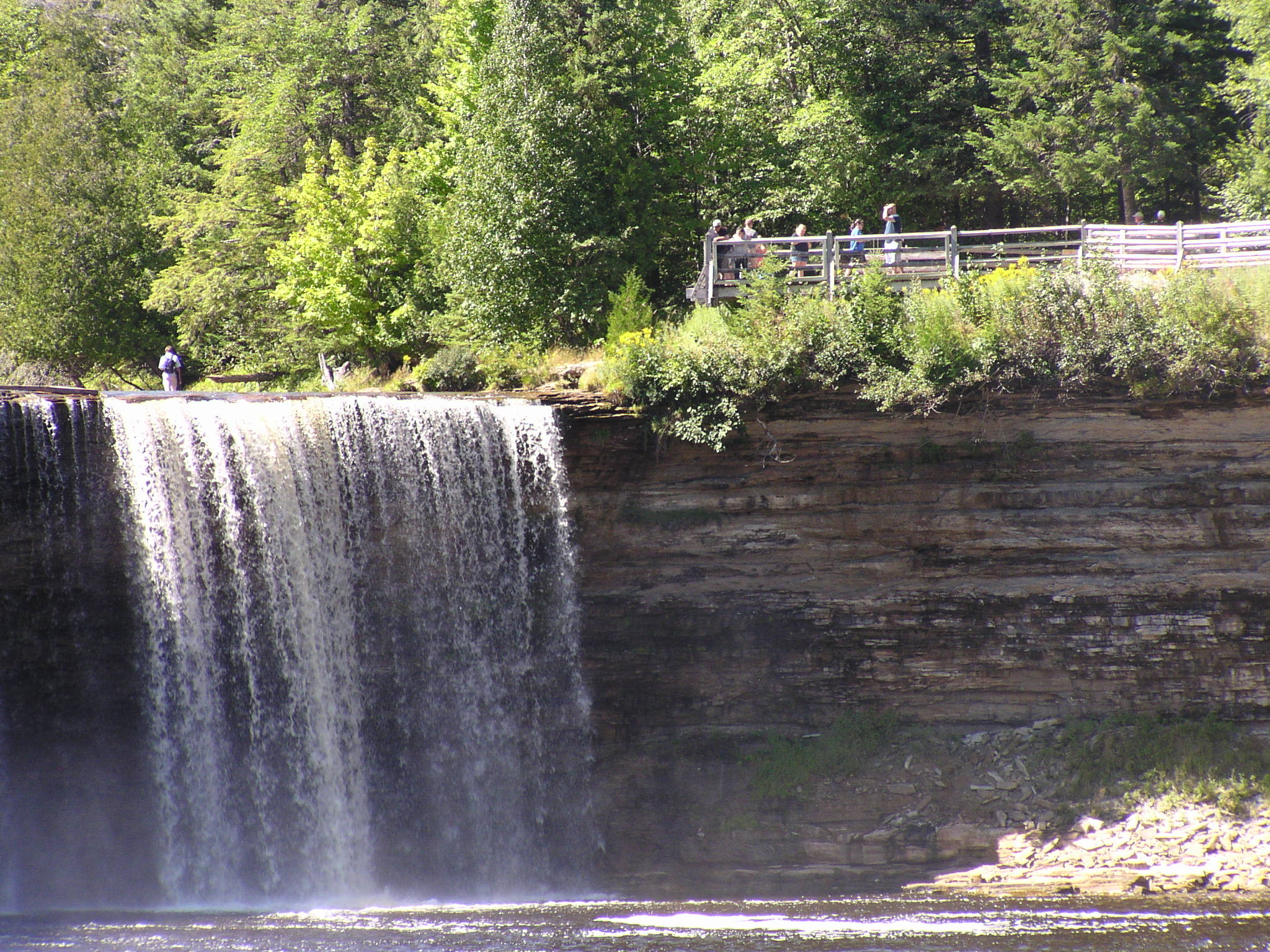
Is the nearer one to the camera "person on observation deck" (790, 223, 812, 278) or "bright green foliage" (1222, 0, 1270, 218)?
"person on observation deck" (790, 223, 812, 278)

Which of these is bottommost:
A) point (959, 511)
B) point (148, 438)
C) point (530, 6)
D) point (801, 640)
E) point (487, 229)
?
point (801, 640)

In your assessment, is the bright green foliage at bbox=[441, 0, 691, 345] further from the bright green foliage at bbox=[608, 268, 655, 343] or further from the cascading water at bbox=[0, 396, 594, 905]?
the cascading water at bbox=[0, 396, 594, 905]

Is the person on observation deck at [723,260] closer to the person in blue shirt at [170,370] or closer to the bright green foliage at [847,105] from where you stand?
the bright green foliage at [847,105]

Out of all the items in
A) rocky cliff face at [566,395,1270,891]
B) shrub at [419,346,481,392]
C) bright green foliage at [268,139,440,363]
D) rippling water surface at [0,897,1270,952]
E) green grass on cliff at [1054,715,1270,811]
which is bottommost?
rippling water surface at [0,897,1270,952]

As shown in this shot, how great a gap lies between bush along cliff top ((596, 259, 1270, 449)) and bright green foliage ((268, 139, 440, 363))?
35.2 feet

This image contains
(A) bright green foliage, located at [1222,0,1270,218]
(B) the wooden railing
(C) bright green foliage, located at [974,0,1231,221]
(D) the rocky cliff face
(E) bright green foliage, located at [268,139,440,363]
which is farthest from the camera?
(E) bright green foliage, located at [268,139,440,363]

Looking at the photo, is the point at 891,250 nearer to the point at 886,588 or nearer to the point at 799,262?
the point at 799,262

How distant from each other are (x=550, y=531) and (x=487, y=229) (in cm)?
783

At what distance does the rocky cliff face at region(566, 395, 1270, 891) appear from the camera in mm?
19047

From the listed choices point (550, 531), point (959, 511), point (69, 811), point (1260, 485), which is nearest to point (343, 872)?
point (69, 811)

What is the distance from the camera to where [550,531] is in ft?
65.9

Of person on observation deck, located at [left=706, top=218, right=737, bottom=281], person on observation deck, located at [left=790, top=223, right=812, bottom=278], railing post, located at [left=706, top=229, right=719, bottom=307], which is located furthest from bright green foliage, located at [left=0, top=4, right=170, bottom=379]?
person on observation deck, located at [left=790, top=223, right=812, bottom=278]

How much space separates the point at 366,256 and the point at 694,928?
2047 cm

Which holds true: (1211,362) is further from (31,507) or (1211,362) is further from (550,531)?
(31,507)
